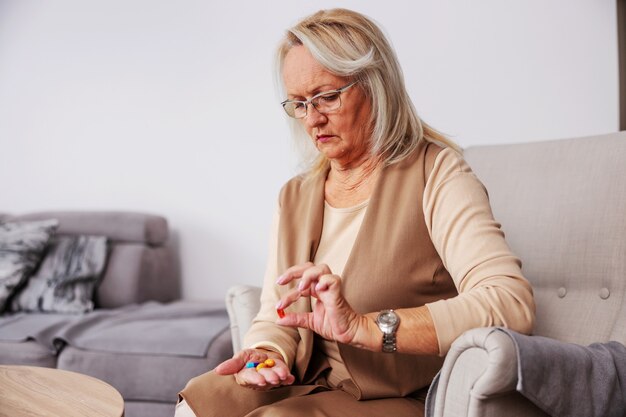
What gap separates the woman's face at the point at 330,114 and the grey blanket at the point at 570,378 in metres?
0.59

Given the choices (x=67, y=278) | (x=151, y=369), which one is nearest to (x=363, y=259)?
(x=151, y=369)

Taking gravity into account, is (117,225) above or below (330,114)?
below

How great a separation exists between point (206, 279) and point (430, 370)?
1978mm

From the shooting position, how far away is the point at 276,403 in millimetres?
1251

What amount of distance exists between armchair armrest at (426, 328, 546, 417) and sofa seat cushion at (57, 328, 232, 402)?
48.6 inches

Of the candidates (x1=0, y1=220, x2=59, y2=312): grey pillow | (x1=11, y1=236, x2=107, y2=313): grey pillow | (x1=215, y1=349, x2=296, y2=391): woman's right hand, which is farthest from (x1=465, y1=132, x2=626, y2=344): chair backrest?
(x1=0, y1=220, x2=59, y2=312): grey pillow

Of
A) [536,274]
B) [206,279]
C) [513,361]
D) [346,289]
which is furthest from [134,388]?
[513,361]

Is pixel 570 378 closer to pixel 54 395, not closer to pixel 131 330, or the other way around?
pixel 54 395

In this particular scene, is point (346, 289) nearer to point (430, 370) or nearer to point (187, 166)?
point (430, 370)

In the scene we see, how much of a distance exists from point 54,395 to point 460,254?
2.98 feet

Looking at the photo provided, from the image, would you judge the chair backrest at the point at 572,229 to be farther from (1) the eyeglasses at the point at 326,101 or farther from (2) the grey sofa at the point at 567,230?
(1) the eyeglasses at the point at 326,101

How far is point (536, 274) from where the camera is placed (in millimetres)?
1724

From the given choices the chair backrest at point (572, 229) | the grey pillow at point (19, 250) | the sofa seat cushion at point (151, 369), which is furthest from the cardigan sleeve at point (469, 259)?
the grey pillow at point (19, 250)

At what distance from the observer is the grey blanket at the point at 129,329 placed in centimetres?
225
